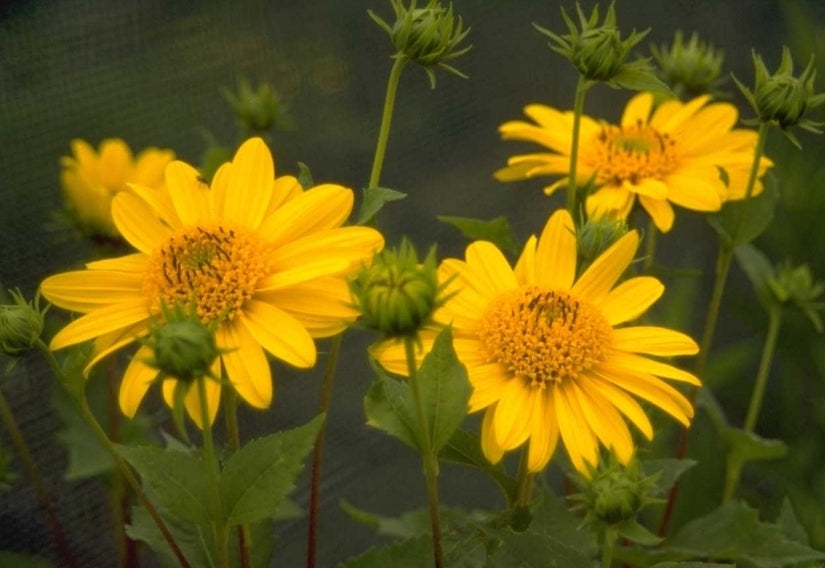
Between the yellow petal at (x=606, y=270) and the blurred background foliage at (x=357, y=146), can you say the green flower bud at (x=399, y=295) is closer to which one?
the yellow petal at (x=606, y=270)

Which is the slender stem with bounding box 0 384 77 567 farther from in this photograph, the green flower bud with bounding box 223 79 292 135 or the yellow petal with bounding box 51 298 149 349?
the green flower bud with bounding box 223 79 292 135

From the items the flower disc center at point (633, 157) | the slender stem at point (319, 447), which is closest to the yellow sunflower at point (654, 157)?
the flower disc center at point (633, 157)

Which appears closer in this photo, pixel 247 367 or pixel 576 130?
pixel 247 367

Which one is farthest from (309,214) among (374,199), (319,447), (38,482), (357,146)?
(357,146)

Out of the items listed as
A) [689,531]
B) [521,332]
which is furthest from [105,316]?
[689,531]

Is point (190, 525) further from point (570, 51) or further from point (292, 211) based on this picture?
point (570, 51)

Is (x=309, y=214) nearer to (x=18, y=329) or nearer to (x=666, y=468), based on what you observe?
(x=18, y=329)

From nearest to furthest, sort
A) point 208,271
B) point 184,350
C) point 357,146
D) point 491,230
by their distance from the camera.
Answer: point 184,350
point 208,271
point 491,230
point 357,146

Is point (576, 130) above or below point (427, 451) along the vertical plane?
above
